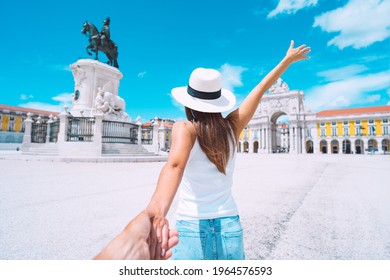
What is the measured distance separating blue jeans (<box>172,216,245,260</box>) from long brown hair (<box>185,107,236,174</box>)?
263 millimetres

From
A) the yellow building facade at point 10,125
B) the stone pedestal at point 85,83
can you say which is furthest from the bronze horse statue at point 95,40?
the yellow building facade at point 10,125

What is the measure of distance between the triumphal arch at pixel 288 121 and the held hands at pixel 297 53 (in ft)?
178

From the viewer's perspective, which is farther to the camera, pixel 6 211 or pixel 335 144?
pixel 335 144

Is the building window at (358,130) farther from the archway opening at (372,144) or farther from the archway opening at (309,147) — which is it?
the archway opening at (309,147)

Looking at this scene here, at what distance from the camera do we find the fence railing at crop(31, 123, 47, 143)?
15.6 m

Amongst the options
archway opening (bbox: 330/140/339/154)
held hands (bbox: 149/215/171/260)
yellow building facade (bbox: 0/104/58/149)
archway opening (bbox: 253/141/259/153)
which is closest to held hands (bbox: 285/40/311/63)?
held hands (bbox: 149/215/171/260)

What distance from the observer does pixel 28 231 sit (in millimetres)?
2135

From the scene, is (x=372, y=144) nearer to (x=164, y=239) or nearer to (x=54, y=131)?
(x=54, y=131)

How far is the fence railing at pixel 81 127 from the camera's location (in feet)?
41.6

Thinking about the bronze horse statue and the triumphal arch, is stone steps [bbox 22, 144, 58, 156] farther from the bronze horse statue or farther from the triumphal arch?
the triumphal arch

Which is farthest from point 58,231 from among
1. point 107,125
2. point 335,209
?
point 107,125

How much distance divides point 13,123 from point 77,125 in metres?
42.6

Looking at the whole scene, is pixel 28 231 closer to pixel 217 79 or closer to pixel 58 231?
pixel 58 231
